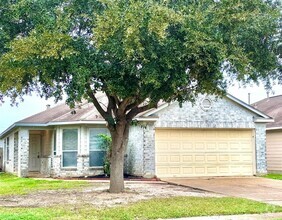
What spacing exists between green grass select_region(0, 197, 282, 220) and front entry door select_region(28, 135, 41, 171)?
14939mm

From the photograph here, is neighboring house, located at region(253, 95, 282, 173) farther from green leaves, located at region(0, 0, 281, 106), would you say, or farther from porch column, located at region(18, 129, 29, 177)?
porch column, located at region(18, 129, 29, 177)

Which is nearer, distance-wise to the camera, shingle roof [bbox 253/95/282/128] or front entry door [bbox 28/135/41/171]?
shingle roof [bbox 253/95/282/128]

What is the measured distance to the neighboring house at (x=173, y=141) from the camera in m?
20.2

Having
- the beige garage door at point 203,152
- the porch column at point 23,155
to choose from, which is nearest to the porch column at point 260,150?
the beige garage door at point 203,152

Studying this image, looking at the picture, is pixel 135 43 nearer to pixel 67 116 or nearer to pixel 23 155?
pixel 67 116

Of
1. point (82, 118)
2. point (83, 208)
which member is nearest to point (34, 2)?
point (83, 208)

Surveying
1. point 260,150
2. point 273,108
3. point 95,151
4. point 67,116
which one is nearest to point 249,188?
point 260,150

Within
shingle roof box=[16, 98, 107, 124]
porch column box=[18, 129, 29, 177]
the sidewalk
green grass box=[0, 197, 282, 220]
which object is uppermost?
shingle roof box=[16, 98, 107, 124]

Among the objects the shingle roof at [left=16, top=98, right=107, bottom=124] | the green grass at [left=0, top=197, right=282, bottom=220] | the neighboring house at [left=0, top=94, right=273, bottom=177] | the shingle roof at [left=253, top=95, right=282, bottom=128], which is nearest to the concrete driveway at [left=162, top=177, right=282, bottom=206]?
the neighboring house at [left=0, top=94, right=273, bottom=177]

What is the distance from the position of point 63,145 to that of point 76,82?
10.7 metres

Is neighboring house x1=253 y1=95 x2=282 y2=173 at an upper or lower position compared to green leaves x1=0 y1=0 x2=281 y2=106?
lower

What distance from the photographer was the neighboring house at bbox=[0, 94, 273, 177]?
20.2m

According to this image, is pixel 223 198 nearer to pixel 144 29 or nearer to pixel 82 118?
pixel 144 29

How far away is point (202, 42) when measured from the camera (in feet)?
33.3
